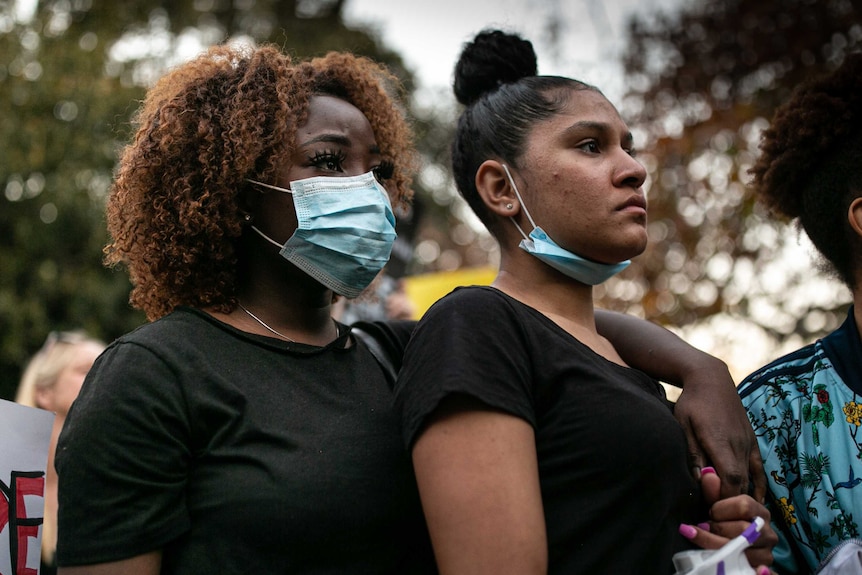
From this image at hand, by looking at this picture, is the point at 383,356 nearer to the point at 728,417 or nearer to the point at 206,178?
the point at 206,178

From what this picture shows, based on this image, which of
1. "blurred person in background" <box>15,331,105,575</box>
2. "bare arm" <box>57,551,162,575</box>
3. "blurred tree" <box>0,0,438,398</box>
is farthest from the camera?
"blurred tree" <box>0,0,438,398</box>

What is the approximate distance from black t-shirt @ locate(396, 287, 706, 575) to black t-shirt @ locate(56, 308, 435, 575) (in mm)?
283

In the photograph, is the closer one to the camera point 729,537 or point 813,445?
point 729,537

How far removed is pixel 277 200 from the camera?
2672 mm

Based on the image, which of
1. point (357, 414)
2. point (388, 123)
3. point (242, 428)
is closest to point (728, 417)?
point (357, 414)

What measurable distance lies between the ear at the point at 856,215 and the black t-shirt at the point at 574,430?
115 centimetres

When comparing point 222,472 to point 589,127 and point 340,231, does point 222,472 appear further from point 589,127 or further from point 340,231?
point 589,127

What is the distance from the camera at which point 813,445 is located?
2668 millimetres

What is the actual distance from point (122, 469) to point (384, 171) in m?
1.36

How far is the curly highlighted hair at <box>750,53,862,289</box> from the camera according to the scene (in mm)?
2963

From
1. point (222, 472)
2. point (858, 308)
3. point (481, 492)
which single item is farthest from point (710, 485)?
point (222, 472)

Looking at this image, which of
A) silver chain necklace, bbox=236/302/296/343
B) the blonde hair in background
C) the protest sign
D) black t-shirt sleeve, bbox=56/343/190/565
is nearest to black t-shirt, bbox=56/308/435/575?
black t-shirt sleeve, bbox=56/343/190/565

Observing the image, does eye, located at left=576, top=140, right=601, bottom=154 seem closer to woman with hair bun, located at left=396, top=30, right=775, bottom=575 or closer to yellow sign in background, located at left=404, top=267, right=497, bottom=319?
woman with hair bun, located at left=396, top=30, right=775, bottom=575

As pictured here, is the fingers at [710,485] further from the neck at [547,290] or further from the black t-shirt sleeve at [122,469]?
the black t-shirt sleeve at [122,469]
